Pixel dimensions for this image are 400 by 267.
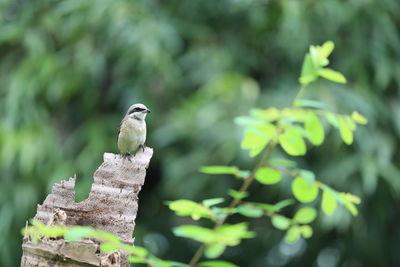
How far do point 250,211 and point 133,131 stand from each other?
6.34 ft

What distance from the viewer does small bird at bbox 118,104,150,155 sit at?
10.1 ft

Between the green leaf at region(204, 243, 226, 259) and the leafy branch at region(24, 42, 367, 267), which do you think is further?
the leafy branch at region(24, 42, 367, 267)

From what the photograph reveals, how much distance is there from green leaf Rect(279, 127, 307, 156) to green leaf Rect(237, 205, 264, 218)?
140 mm

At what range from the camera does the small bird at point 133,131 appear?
122 inches

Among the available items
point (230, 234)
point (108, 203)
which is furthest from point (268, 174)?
point (108, 203)

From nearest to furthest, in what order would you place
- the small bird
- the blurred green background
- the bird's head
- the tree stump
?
the tree stump, the small bird, the bird's head, the blurred green background

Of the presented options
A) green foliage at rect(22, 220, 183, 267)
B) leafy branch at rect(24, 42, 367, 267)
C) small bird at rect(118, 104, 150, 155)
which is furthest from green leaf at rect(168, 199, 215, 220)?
small bird at rect(118, 104, 150, 155)

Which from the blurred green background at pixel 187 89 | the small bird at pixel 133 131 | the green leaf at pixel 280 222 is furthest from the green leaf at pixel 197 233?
the blurred green background at pixel 187 89

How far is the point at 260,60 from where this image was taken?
5750 millimetres

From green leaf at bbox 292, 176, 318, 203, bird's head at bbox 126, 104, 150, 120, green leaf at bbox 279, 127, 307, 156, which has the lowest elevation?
green leaf at bbox 292, 176, 318, 203

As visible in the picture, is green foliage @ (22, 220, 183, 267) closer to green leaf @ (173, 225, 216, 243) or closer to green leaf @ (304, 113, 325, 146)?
green leaf @ (173, 225, 216, 243)

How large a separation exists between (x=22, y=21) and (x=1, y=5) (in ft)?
0.67

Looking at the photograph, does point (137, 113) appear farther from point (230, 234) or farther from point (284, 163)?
point (230, 234)

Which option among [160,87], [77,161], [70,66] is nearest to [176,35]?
[160,87]
